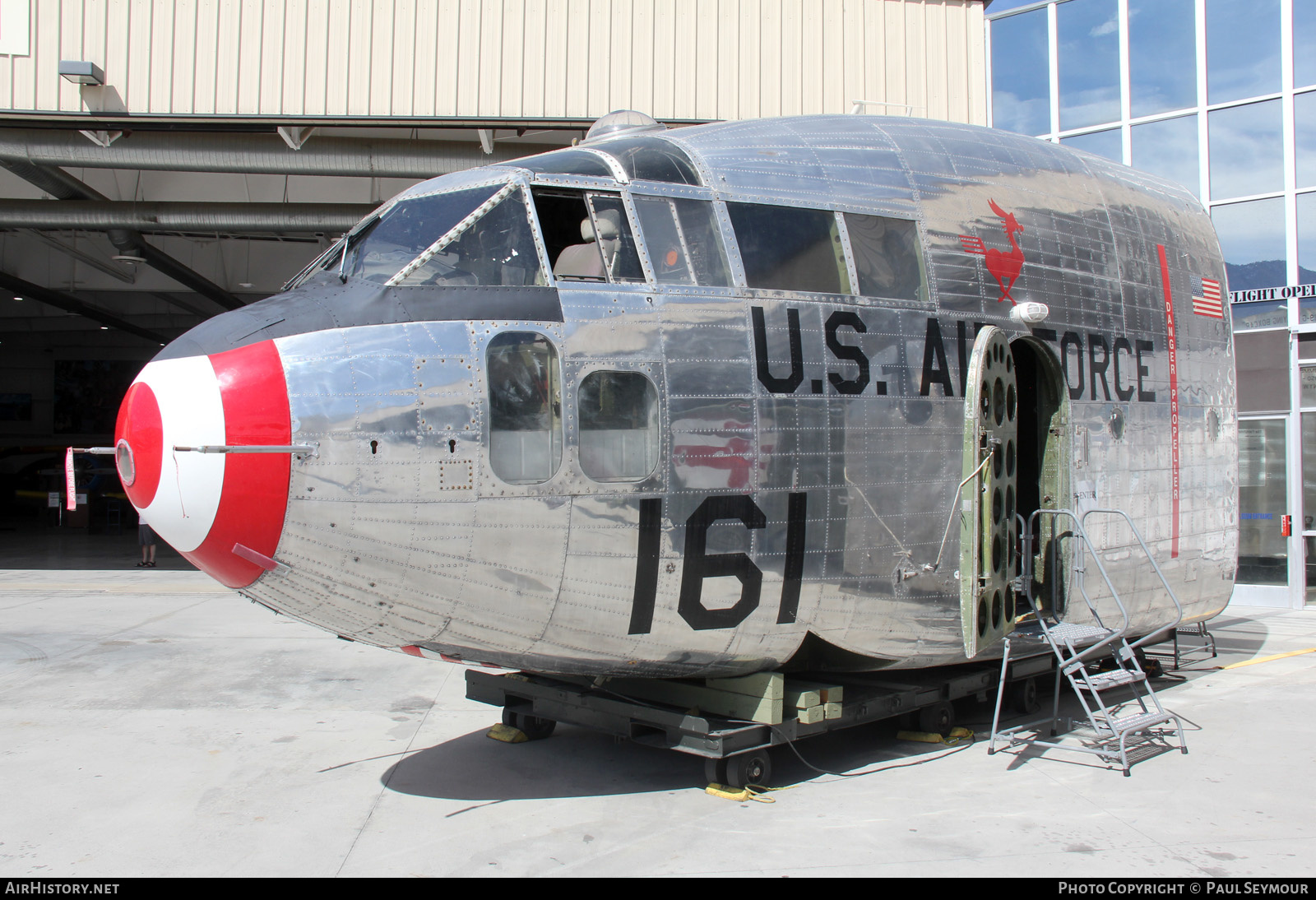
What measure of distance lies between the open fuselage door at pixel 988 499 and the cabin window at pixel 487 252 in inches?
122

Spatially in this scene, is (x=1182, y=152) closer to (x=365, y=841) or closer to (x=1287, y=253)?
(x=1287, y=253)

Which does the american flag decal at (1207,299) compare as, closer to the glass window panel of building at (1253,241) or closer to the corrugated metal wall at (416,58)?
the corrugated metal wall at (416,58)

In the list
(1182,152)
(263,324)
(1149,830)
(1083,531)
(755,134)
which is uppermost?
(1182,152)

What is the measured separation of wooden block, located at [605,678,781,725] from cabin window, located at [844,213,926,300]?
2.78m

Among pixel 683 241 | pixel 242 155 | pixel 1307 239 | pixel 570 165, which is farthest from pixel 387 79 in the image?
pixel 1307 239

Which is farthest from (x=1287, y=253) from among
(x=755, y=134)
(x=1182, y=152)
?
(x=755, y=134)

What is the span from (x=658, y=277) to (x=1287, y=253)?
13.9m

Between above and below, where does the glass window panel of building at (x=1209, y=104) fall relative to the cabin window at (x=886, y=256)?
above

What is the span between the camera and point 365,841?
18.2 ft

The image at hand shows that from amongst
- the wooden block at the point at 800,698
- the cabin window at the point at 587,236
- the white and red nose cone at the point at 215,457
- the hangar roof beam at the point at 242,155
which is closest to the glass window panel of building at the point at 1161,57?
the hangar roof beam at the point at 242,155

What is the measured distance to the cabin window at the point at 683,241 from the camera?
19.0ft

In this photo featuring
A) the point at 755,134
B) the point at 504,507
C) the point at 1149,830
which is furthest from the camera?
the point at 755,134

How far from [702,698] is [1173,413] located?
5.10 meters

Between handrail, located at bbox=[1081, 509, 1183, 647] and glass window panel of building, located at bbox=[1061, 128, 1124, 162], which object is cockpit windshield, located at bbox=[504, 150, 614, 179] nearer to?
handrail, located at bbox=[1081, 509, 1183, 647]
